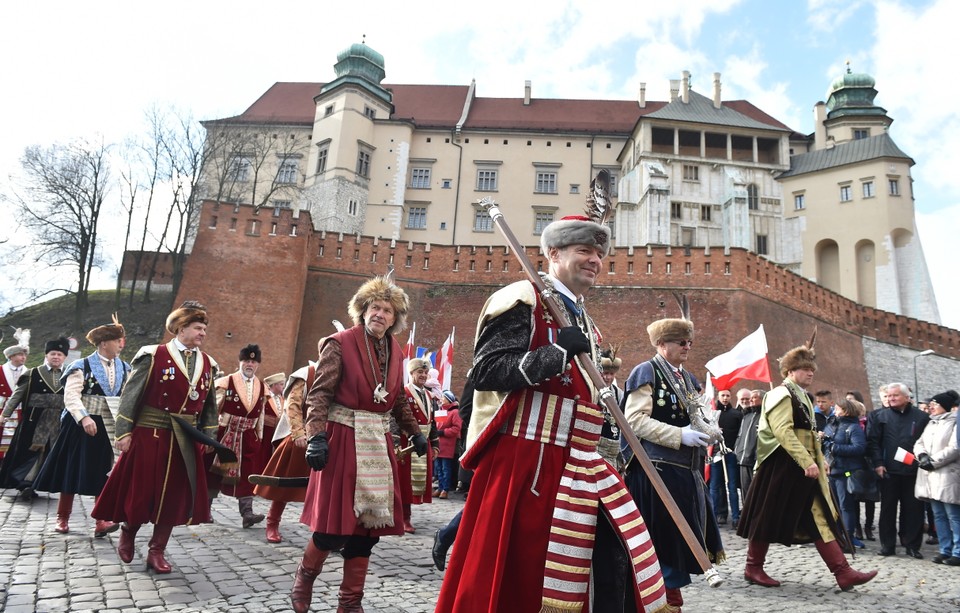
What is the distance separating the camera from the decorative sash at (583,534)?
2543mm

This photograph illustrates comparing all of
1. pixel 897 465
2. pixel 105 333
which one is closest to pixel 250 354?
pixel 105 333

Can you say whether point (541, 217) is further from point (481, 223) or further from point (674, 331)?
point (674, 331)

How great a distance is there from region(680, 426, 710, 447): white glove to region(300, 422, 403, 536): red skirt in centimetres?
188

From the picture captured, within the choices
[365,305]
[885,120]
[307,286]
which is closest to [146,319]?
[307,286]

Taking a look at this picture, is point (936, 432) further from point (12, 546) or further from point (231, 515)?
Answer: point (12, 546)

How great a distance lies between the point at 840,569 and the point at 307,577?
13.8 feet

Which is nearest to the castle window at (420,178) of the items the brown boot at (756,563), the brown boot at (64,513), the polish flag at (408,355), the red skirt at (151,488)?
the polish flag at (408,355)

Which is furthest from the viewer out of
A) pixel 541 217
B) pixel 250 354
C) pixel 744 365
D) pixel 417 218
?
pixel 417 218

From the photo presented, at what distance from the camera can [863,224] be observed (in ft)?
140

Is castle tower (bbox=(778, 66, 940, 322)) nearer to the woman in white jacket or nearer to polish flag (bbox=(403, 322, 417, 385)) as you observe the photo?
polish flag (bbox=(403, 322, 417, 385))

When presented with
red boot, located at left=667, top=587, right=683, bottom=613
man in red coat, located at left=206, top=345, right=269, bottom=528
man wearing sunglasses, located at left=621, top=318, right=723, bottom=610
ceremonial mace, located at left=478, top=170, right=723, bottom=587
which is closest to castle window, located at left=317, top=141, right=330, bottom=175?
man in red coat, located at left=206, top=345, right=269, bottom=528

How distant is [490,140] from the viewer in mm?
49625

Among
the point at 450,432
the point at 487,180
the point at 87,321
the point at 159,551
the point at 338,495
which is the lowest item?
the point at 159,551

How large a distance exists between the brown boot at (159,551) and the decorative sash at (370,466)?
6.40 ft
